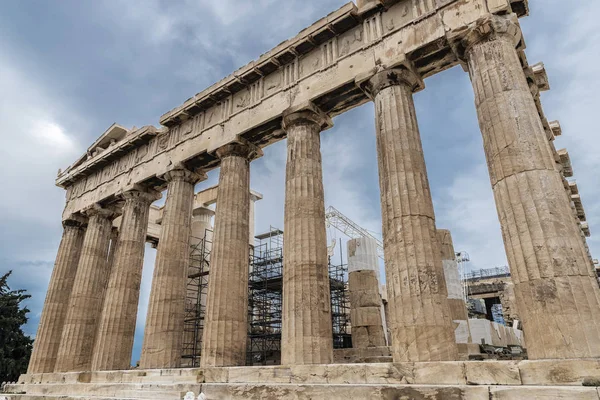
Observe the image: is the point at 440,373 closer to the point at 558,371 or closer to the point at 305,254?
the point at 558,371

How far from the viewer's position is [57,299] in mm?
21547

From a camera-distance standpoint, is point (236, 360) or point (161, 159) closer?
point (236, 360)

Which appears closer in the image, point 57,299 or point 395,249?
point 395,249

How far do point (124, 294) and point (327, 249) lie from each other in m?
9.67

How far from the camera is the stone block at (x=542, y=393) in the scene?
5.74 meters

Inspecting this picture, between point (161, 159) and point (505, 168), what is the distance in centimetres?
1537

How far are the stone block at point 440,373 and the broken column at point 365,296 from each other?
27.8 ft

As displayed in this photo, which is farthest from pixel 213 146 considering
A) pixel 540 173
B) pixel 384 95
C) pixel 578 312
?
pixel 578 312

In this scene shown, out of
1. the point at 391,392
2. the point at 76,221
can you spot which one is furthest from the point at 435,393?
the point at 76,221

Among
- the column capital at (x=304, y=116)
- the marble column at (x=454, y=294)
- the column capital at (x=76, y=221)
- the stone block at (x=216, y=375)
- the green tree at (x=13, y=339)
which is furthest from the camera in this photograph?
the green tree at (x=13, y=339)

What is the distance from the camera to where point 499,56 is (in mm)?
10570

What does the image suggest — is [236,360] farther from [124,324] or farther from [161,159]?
[161,159]

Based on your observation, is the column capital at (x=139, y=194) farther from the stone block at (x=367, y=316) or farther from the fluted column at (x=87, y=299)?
the stone block at (x=367, y=316)

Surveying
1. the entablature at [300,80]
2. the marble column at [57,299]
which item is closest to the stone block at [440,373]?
the entablature at [300,80]
